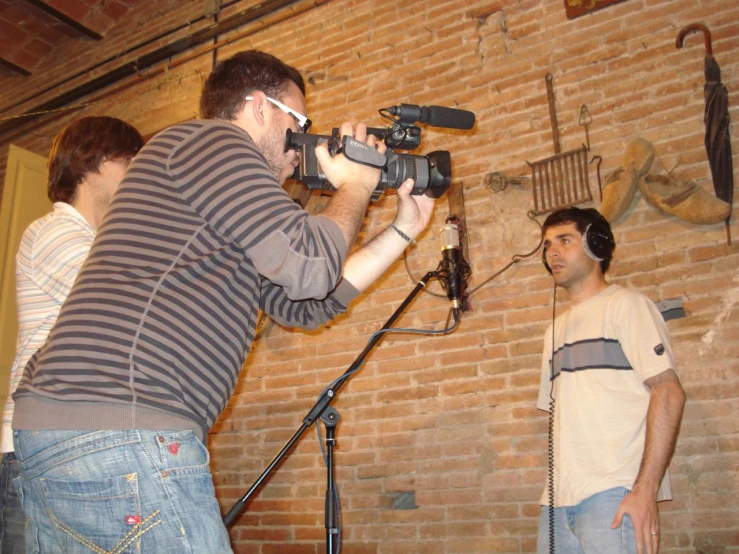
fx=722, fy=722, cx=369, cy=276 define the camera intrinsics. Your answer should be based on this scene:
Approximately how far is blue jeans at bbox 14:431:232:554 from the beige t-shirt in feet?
5.32

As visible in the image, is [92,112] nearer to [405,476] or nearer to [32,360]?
[405,476]

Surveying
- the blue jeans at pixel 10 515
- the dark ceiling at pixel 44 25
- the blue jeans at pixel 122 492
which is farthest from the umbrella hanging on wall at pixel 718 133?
the dark ceiling at pixel 44 25

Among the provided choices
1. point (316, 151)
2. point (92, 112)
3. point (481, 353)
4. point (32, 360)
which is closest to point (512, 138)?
point (481, 353)

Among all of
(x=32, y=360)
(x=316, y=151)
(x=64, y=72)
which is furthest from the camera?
(x=64, y=72)

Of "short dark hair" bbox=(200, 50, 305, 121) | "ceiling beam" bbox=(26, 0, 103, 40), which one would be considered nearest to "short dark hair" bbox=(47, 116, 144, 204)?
"short dark hair" bbox=(200, 50, 305, 121)

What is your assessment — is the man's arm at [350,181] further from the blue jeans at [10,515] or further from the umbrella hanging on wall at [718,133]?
the umbrella hanging on wall at [718,133]

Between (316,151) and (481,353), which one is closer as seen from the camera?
(316,151)

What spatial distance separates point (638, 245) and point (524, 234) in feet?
1.81

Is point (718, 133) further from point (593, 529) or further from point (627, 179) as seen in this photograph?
point (593, 529)

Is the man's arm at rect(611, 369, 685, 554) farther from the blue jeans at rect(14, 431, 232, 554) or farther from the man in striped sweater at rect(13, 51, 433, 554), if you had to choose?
the blue jeans at rect(14, 431, 232, 554)

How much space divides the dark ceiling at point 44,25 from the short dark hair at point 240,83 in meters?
4.46

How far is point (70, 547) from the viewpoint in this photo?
4.03 ft

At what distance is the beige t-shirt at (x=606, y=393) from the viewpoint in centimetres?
248

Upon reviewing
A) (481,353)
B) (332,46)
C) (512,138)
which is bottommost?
(481,353)
